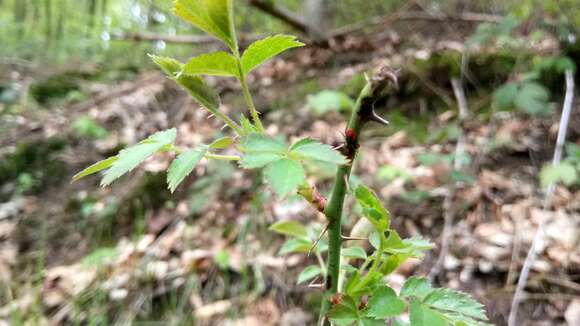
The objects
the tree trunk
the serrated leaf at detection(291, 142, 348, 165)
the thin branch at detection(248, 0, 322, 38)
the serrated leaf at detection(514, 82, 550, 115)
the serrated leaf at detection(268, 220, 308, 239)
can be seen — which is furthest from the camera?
the tree trunk

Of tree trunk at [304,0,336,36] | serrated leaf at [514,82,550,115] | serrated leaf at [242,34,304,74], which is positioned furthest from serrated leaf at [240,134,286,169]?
tree trunk at [304,0,336,36]

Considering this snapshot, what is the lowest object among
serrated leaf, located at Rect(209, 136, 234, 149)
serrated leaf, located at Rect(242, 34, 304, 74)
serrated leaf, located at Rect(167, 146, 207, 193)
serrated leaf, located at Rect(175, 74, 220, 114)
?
serrated leaf, located at Rect(167, 146, 207, 193)

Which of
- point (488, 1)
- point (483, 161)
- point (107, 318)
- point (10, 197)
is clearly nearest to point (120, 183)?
point (10, 197)

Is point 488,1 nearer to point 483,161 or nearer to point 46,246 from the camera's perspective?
point 483,161

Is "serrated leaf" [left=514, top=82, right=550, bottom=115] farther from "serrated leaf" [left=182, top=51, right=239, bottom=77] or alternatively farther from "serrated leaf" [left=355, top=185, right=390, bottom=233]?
"serrated leaf" [left=182, top=51, right=239, bottom=77]

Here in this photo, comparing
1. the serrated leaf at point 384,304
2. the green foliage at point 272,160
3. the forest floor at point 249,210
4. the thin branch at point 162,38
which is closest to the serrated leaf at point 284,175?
the green foliage at point 272,160

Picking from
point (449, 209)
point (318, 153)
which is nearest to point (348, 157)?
point (318, 153)

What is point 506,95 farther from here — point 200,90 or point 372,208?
point 200,90

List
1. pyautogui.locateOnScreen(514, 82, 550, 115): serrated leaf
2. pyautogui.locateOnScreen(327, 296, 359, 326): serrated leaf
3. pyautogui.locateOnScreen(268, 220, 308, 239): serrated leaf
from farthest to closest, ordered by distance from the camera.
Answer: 1. pyautogui.locateOnScreen(514, 82, 550, 115): serrated leaf
2. pyautogui.locateOnScreen(268, 220, 308, 239): serrated leaf
3. pyautogui.locateOnScreen(327, 296, 359, 326): serrated leaf
